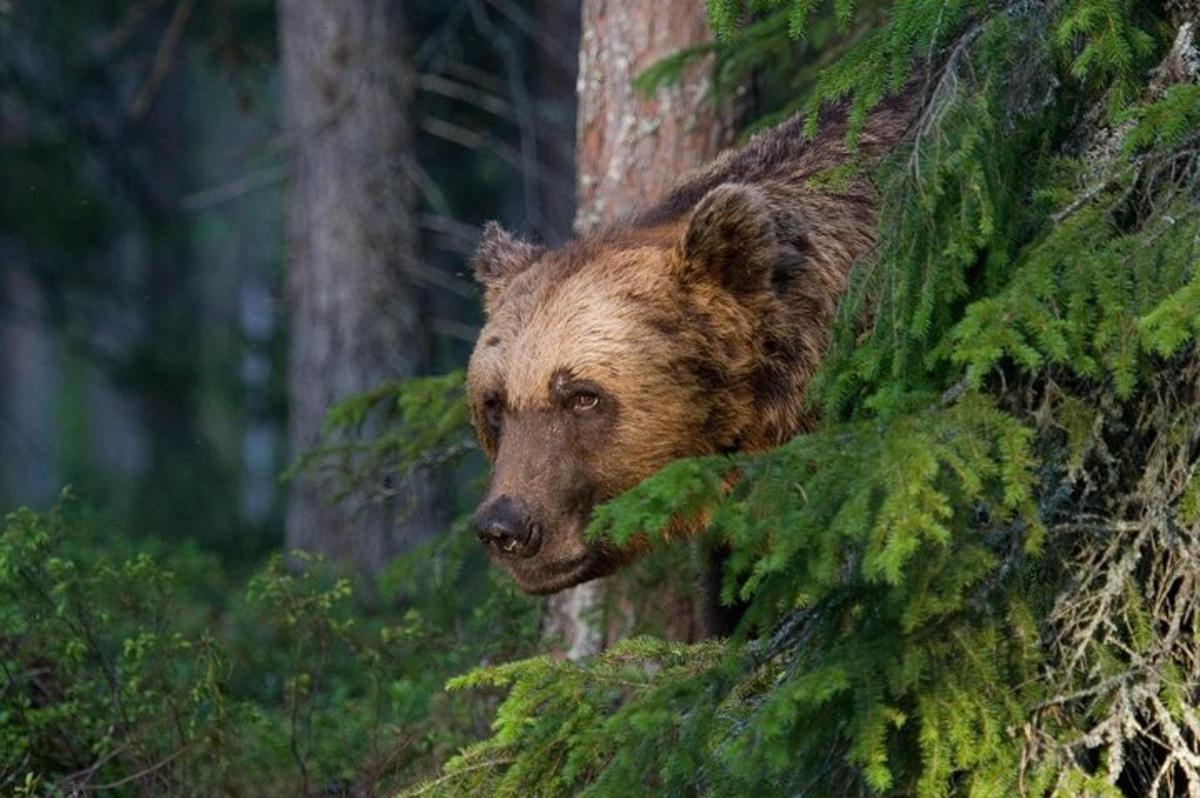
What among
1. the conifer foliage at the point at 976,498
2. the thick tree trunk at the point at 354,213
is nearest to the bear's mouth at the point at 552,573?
the conifer foliage at the point at 976,498

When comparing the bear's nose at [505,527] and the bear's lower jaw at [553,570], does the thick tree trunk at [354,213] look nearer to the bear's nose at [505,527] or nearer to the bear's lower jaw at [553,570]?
the bear's lower jaw at [553,570]

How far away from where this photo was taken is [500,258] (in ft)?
20.6

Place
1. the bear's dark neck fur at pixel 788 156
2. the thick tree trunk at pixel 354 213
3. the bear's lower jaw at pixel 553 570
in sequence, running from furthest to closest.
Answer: the thick tree trunk at pixel 354 213
the bear's dark neck fur at pixel 788 156
the bear's lower jaw at pixel 553 570

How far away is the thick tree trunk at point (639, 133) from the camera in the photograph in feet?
25.8

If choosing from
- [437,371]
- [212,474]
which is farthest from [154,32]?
[437,371]

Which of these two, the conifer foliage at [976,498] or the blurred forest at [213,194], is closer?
the conifer foliage at [976,498]

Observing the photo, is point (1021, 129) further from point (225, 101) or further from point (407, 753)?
point (225, 101)

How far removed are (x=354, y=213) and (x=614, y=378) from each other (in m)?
6.94

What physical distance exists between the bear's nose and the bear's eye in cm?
40

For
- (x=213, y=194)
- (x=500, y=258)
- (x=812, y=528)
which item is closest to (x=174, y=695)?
(x=500, y=258)

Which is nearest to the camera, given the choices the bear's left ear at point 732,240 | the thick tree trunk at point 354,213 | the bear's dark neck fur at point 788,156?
the bear's left ear at point 732,240

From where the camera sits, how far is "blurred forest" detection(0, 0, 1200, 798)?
390 cm

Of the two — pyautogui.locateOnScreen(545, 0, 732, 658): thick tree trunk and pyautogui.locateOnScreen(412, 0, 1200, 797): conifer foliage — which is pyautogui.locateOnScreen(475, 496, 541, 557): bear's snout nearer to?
pyautogui.locateOnScreen(412, 0, 1200, 797): conifer foliage

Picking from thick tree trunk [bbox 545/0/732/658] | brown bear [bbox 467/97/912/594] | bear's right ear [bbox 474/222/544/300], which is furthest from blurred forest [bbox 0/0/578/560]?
brown bear [bbox 467/97/912/594]
